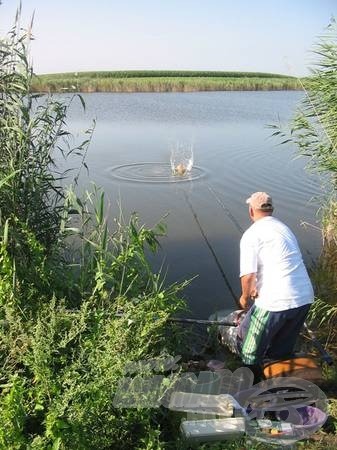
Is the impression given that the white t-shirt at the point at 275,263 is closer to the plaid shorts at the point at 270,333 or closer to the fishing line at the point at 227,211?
the plaid shorts at the point at 270,333

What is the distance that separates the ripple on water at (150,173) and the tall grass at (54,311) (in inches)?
265

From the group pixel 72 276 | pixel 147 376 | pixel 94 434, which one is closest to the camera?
pixel 94 434

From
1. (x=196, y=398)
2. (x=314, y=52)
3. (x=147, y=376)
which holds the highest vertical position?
(x=314, y=52)

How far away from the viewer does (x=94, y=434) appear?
119 inches

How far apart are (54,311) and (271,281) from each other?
1756mm

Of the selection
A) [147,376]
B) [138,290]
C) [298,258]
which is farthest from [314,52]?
[147,376]

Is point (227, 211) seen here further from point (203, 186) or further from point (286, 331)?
point (286, 331)

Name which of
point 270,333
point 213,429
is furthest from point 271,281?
point 213,429

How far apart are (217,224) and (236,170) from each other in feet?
13.8

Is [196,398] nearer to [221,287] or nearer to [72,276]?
[72,276]

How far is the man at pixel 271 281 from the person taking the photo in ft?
13.0

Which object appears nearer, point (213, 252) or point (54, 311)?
point (54, 311)

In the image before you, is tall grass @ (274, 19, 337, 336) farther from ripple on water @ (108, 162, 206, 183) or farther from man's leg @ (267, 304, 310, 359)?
A: ripple on water @ (108, 162, 206, 183)

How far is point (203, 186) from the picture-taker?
1148 cm
